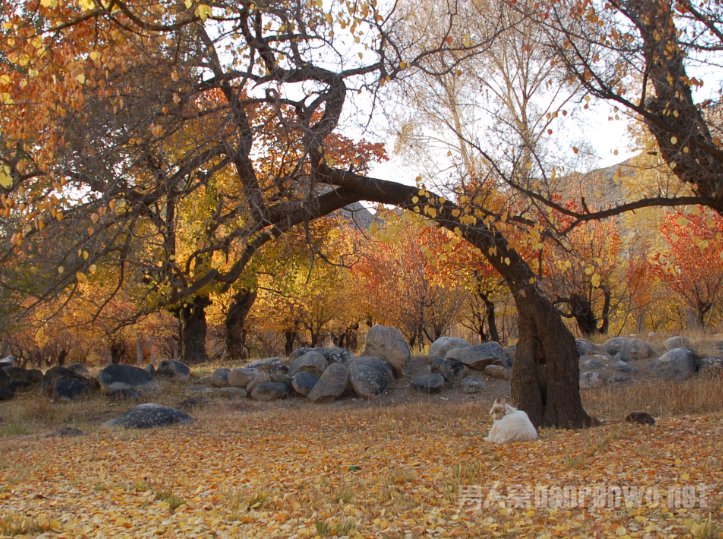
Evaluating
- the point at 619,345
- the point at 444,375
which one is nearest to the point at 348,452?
the point at 444,375

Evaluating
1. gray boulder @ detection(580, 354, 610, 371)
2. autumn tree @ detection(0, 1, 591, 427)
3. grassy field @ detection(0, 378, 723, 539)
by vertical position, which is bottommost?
grassy field @ detection(0, 378, 723, 539)

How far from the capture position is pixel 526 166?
771 centimetres

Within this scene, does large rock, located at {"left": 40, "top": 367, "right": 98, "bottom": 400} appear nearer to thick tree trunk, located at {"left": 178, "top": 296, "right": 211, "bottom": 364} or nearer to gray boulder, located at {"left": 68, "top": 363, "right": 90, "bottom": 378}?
gray boulder, located at {"left": 68, "top": 363, "right": 90, "bottom": 378}

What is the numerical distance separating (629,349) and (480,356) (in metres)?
3.90

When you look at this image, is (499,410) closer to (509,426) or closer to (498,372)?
(509,426)

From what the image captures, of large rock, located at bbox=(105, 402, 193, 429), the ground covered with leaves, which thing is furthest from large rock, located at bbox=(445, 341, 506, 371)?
large rock, located at bbox=(105, 402, 193, 429)

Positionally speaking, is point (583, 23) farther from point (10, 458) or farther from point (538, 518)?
point (10, 458)

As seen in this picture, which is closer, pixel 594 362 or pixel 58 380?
pixel 594 362

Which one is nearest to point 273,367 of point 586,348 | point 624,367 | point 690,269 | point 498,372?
point 498,372

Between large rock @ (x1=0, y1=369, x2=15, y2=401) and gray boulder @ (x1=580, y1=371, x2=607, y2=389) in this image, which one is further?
large rock @ (x1=0, y1=369, x2=15, y2=401)

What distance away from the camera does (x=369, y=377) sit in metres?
15.5

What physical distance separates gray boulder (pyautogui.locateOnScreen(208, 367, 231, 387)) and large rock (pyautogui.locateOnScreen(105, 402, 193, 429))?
4.11 m

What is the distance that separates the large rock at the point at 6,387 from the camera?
16562 mm

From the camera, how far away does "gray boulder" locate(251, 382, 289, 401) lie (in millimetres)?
15773
